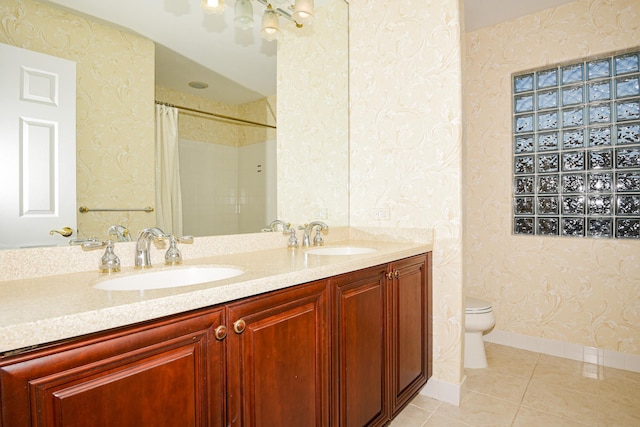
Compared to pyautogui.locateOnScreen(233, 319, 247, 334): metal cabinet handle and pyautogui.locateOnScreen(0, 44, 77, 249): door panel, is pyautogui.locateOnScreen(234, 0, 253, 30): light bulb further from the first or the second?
pyautogui.locateOnScreen(233, 319, 247, 334): metal cabinet handle

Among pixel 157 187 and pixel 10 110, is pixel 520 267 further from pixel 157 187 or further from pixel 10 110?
pixel 10 110

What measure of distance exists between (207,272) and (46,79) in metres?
0.79

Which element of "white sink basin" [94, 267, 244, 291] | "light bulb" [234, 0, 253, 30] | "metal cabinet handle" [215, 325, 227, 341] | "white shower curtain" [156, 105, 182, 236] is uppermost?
"light bulb" [234, 0, 253, 30]

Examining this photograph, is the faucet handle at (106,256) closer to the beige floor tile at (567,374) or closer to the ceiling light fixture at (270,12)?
the ceiling light fixture at (270,12)

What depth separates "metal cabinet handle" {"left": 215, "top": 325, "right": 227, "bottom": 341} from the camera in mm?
840

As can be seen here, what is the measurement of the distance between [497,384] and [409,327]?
0.87 metres

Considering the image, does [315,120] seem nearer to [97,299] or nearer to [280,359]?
[280,359]

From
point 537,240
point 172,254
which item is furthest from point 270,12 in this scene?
point 537,240

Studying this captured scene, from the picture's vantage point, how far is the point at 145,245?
1172 mm

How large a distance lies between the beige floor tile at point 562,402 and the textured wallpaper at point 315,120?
1475mm

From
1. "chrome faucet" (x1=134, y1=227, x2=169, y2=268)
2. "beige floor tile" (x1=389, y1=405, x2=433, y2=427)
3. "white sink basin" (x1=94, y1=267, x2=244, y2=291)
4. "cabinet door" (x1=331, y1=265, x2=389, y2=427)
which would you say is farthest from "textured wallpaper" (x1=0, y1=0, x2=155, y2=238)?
"beige floor tile" (x1=389, y1=405, x2=433, y2=427)

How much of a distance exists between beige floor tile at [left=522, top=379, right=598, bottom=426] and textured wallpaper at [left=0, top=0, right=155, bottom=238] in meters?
2.17

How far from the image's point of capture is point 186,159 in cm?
138

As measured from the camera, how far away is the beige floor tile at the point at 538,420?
164cm
